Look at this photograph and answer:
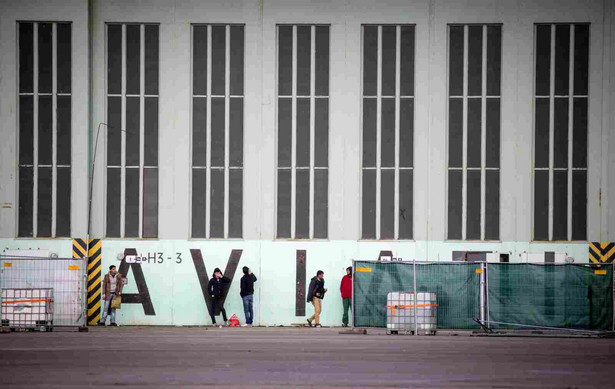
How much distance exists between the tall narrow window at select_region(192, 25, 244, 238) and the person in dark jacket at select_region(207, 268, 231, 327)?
5.69 feet

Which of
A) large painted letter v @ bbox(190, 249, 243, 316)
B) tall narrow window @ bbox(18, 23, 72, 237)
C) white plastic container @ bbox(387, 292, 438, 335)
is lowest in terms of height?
white plastic container @ bbox(387, 292, 438, 335)

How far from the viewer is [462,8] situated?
1484 inches

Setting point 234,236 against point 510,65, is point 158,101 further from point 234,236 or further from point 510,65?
point 510,65

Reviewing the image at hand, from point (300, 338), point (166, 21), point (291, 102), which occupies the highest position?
point (166, 21)

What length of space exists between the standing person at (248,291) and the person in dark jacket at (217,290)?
685 mm

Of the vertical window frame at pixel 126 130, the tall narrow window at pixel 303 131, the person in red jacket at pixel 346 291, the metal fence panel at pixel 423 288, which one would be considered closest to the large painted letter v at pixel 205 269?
the vertical window frame at pixel 126 130

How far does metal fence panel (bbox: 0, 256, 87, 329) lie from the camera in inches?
1202

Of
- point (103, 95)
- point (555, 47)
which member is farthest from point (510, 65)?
point (103, 95)

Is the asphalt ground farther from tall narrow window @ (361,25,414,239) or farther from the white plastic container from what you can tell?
tall narrow window @ (361,25,414,239)

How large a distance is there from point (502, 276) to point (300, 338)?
6.00 meters

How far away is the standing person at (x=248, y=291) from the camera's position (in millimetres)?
36656

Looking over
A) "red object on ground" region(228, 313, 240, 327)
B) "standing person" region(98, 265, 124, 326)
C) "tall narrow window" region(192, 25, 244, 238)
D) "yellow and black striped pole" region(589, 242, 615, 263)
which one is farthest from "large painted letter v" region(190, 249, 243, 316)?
"yellow and black striped pole" region(589, 242, 615, 263)

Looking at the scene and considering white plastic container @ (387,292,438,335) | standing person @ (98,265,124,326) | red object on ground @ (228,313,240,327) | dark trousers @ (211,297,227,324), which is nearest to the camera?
white plastic container @ (387,292,438,335)

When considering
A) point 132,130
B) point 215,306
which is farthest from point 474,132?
point 132,130
